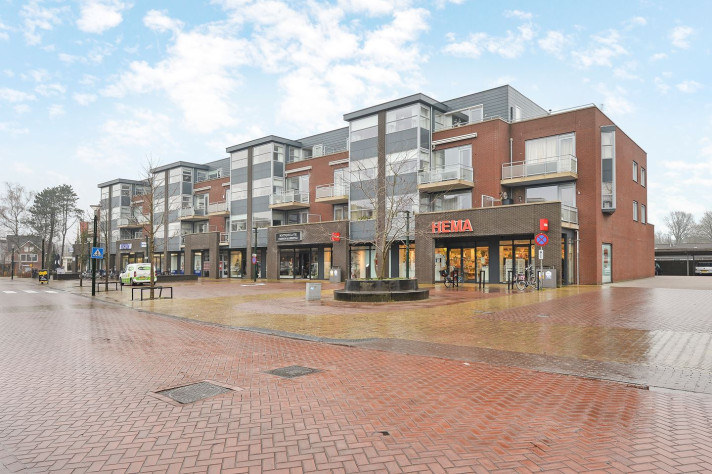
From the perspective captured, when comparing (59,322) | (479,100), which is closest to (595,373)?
(59,322)

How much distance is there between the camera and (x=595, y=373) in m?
6.68

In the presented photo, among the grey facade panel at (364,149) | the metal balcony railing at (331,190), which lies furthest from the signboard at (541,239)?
the metal balcony railing at (331,190)

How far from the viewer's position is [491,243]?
28125mm

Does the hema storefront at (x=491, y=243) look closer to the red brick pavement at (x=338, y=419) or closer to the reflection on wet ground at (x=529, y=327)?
the reflection on wet ground at (x=529, y=327)

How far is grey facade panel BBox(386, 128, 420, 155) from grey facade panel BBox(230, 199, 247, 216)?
1841 centimetres

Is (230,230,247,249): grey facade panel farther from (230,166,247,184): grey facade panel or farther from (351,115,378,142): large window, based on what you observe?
(351,115,378,142): large window

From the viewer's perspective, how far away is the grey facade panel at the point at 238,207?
44719 millimetres

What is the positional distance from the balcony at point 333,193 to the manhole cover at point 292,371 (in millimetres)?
29751

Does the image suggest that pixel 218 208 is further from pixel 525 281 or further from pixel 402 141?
pixel 525 281

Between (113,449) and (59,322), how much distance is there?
1102 cm

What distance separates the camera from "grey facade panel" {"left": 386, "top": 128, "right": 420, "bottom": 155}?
31.3 m

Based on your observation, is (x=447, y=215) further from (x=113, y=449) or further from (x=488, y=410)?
(x=113, y=449)

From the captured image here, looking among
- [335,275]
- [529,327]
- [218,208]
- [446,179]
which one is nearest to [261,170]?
[218,208]

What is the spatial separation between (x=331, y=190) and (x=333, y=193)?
35 cm
